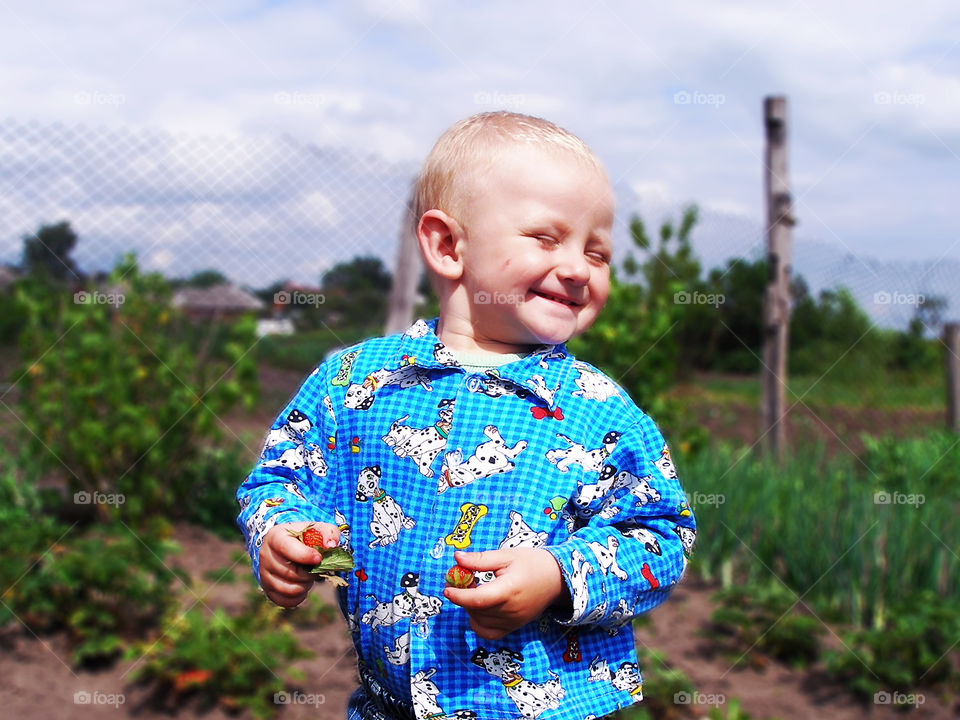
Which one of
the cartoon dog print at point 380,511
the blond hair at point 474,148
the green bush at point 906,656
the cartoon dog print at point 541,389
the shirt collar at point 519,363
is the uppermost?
the blond hair at point 474,148

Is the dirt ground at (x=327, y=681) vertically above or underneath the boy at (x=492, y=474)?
underneath

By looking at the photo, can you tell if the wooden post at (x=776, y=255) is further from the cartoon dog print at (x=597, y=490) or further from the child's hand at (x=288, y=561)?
the child's hand at (x=288, y=561)

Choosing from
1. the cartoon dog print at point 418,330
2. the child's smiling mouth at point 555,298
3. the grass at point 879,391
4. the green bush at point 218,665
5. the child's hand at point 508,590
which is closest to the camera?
the child's hand at point 508,590

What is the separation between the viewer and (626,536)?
1.15 metres

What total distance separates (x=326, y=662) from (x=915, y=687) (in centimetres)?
198

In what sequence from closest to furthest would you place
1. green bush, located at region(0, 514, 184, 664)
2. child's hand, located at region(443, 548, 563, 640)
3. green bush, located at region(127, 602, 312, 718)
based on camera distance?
child's hand, located at region(443, 548, 563, 640) < green bush, located at region(127, 602, 312, 718) < green bush, located at region(0, 514, 184, 664)

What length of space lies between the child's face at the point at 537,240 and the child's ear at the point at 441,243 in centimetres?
2

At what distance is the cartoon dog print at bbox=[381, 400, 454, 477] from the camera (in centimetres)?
119

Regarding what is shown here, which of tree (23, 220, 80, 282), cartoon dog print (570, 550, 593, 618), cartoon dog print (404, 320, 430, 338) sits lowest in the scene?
cartoon dog print (570, 550, 593, 618)

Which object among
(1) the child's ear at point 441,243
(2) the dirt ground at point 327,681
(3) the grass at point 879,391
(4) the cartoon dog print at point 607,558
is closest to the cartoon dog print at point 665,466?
(4) the cartoon dog print at point 607,558

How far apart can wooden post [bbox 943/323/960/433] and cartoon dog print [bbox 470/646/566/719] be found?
5836 millimetres

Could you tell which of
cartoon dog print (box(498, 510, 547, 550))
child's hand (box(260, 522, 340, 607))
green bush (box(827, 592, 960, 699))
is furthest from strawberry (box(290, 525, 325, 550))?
green bush (box(827, 592, 960, 699))

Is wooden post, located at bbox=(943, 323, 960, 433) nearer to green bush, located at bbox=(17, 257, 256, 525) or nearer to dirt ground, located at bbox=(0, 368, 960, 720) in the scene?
dirt ground, located at bbox=(0, 368, 960, 720)

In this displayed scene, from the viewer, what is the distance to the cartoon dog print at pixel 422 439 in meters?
1.19
